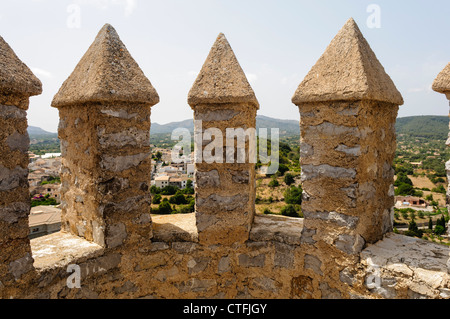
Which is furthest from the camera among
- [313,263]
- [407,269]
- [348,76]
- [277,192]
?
[277,192]

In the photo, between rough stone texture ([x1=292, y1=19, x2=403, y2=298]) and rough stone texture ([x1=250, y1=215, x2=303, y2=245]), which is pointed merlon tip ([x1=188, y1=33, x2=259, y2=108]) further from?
rough stone texture ([x1=250, y1=215, x2=303, y2=245])

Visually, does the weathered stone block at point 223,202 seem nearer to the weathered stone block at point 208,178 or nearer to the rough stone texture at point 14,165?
the weathered stone block at point 208,178

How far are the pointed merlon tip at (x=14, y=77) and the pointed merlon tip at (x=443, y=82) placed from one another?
3.07 m

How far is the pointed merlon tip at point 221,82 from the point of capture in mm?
3139

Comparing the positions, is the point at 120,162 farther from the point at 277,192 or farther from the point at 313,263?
the point at 277,192

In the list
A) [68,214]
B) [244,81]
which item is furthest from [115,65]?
[68,214]

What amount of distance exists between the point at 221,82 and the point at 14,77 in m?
1.79

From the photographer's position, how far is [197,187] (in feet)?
10.9

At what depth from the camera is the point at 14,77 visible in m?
2.23

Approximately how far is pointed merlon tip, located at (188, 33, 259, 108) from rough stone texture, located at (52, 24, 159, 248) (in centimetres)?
48

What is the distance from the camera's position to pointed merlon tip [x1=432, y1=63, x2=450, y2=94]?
2314 millimetres

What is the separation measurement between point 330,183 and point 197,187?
1361 mm

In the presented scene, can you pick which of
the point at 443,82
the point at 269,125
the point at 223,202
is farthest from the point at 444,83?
the point at 269,125
